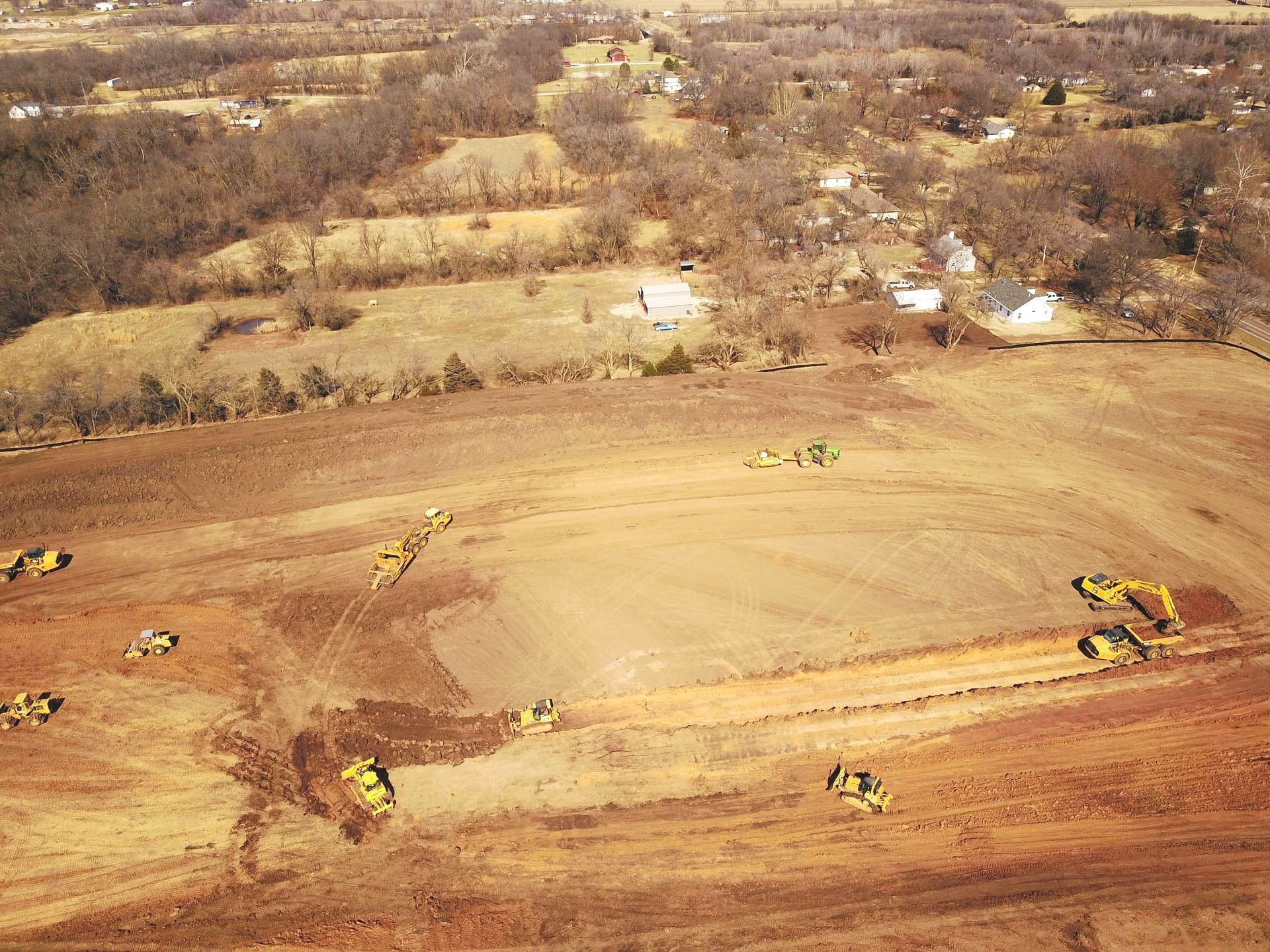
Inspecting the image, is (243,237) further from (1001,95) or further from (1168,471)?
(1001,95)

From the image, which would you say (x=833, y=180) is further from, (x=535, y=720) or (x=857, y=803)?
(x=857, y=803)

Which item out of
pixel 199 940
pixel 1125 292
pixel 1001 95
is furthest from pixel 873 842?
pixel 1001 95

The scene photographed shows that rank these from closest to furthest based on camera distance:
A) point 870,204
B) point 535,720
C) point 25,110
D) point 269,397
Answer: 1. point 535,720
2. point 269,397
3. point 870,204
4. point 25,110

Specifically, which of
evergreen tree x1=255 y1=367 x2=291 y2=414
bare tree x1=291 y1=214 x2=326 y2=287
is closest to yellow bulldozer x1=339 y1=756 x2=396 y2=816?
evergreen tree x1=255 y1=367 x2=291 y2=414

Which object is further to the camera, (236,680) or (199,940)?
(236,680)

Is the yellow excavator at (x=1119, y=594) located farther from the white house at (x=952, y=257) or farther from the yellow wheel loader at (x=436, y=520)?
the white house at (x=952, y=257)

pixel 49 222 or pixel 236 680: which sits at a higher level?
pixel 49 222

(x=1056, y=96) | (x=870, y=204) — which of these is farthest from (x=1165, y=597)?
(x=1056, y=96)

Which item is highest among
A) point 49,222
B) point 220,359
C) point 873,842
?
point 49,222

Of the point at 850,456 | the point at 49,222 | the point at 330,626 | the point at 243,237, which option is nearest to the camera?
the point at 330,626
